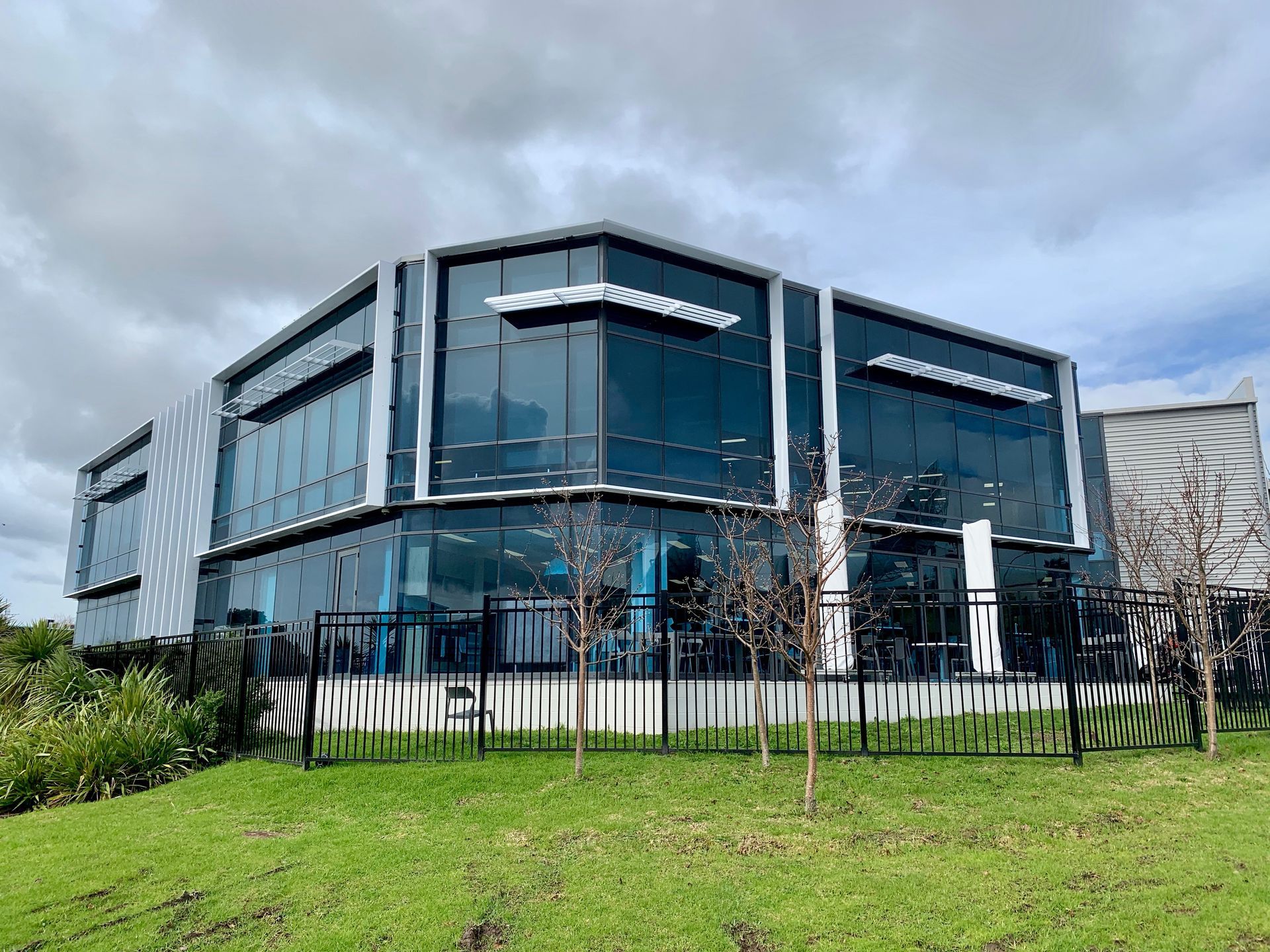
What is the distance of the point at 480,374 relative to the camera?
18266 mm

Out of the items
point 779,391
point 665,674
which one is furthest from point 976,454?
point 665,674

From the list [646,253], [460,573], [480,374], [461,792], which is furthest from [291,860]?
[646,253]

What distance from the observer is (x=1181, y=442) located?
93.0ft

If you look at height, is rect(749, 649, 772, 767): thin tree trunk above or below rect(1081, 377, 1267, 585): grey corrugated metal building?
below

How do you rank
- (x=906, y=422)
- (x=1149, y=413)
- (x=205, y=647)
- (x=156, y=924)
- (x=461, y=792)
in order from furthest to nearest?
(x=1149, y=413) → (x=906, y=422) → (x=205, y=647) → (x=461, y=792) → (x=156, y=924)

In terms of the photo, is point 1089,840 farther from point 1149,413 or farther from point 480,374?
point 1149,413

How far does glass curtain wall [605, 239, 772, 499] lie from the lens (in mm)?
17344

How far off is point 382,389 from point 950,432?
13.8m

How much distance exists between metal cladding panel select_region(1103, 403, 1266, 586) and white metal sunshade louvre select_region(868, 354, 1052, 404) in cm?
618

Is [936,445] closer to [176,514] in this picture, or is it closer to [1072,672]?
[1072,672]

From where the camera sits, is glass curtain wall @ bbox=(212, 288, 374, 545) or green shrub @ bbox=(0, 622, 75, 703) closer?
green shrub @ bbox=(0, 622, 75, 703)

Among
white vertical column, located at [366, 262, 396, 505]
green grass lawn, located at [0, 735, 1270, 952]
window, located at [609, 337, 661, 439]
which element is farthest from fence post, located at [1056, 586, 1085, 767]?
white vertical column, located at [366, 262, 396, 505]

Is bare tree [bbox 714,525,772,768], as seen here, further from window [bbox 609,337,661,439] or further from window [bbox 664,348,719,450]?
window [bbox 609,337,661,439]

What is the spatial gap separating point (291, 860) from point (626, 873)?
2.95 meters
